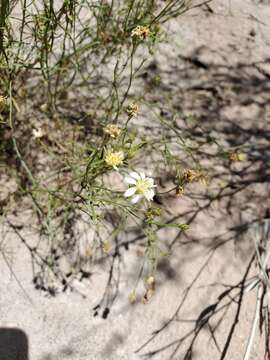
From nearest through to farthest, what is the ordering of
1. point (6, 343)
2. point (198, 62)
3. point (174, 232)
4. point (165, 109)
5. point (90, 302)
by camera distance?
point (6, 343)
point (90, 302)
point (174, 232)
point (165, 109)
point (198, 62)

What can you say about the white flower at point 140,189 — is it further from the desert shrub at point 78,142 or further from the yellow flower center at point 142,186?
the desert shrub at point 78,142

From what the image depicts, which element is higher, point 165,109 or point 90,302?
point 165,109

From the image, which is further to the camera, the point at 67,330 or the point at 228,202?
the point at 228,202

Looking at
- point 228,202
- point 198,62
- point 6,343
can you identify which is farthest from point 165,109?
point 6,343

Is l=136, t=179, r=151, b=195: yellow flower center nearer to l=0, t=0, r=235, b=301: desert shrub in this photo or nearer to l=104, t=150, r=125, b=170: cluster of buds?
l=104, t=150, r=125, b=170: cluster of buds

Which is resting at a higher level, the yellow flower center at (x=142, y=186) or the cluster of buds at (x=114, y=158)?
the cluster of buds at (x=114, y=158)

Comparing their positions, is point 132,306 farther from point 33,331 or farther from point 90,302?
point 33,331

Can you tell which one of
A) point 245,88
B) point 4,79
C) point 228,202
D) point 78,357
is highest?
point 245,88

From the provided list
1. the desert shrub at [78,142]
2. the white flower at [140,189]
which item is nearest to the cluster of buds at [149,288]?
the desert shrub at [78,142]

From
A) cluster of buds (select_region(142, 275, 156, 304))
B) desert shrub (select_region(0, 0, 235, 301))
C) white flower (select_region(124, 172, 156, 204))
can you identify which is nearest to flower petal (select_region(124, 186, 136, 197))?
white flower (select_region(124, 172, 156, 204))
